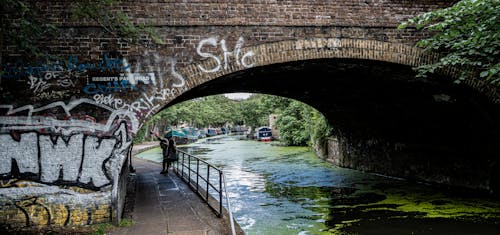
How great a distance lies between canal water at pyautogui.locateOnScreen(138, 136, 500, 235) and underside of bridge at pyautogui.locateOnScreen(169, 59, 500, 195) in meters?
0.76

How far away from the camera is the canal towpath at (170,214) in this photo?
18.9 feet

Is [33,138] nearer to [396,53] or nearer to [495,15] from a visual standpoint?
[396,53]

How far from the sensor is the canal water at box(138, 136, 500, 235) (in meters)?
7.16

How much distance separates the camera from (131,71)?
6508 mm

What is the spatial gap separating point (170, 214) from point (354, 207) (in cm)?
474

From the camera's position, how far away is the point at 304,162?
1875 cm

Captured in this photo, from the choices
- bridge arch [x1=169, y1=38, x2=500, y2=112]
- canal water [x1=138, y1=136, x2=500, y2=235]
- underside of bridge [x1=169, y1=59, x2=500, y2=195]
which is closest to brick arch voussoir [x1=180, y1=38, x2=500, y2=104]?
bridge arch [x1=169, y1=38, x2=500, y2=112]

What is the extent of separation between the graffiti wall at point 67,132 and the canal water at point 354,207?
3.05m

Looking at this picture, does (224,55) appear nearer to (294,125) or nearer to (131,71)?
(131,71)

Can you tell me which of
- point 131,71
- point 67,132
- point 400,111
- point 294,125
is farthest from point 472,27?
point 294,125

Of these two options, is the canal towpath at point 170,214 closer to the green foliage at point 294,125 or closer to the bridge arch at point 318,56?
the bridge arch at point 318,56

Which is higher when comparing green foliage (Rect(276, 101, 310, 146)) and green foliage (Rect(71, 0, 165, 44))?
green foliage (Rect(71, 0, 165, 44))

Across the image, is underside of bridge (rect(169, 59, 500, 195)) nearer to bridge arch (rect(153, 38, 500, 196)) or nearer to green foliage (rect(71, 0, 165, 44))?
bridge arch (rect(153, 38, 500, 196))

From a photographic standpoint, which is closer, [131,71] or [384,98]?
[131,71]
